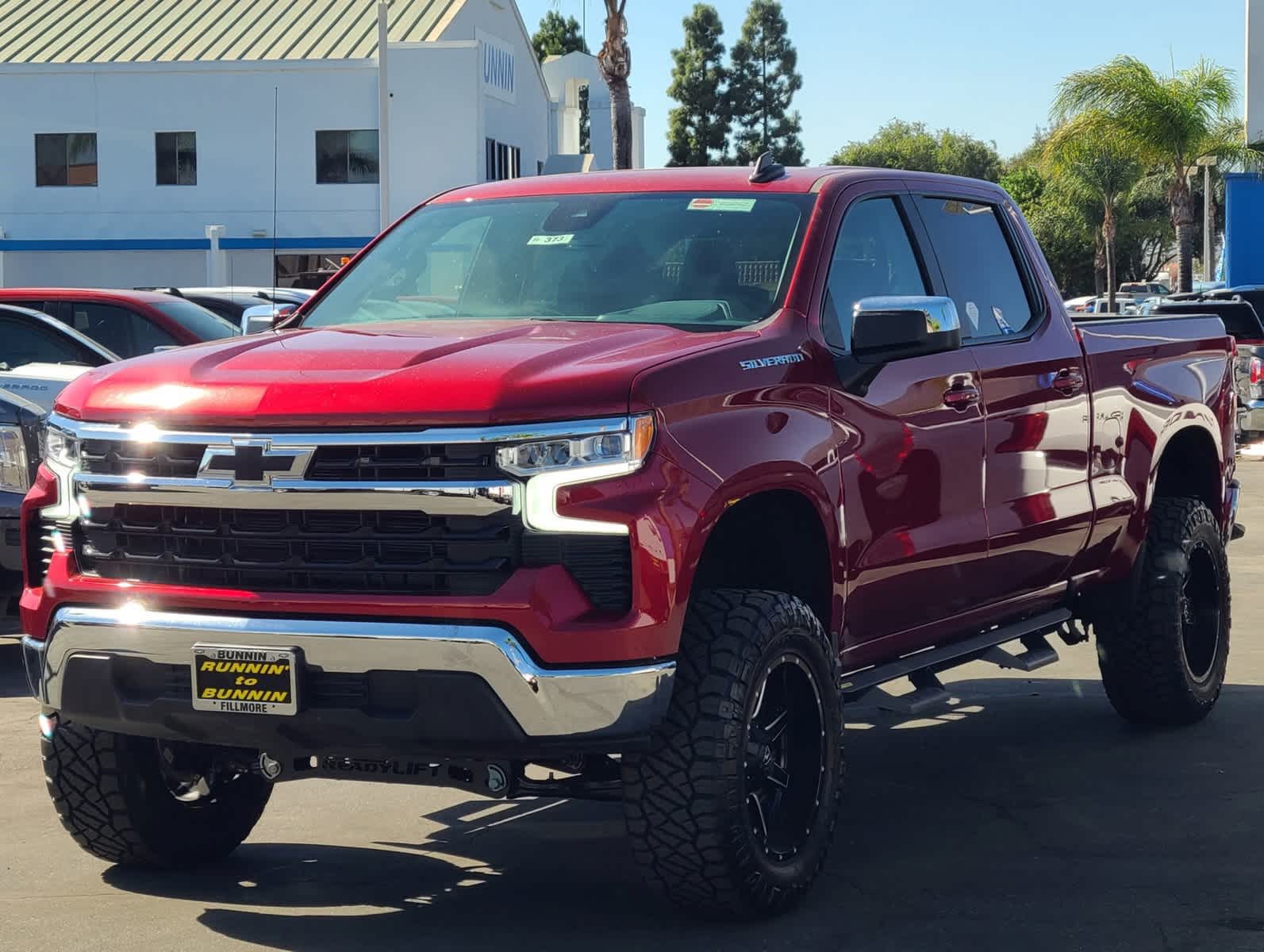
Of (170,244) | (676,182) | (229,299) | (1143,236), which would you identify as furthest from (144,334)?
(1143,236)

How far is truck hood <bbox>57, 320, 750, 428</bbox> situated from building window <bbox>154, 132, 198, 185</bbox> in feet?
150

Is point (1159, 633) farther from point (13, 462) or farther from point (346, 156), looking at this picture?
point (346, 156)

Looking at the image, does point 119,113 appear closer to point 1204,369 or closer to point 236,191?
point 236,191

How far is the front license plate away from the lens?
4.58 m

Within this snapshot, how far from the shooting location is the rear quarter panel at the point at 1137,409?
711cm

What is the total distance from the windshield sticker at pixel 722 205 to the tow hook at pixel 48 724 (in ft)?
7.80

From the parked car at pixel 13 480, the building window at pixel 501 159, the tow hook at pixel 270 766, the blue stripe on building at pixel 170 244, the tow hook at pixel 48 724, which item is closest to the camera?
the tow hook at pixel 270 766

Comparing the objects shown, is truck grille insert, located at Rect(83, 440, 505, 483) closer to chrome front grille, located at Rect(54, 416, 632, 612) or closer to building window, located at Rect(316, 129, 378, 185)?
chrome front grille, located at Rect(54, 416, 632, 612)

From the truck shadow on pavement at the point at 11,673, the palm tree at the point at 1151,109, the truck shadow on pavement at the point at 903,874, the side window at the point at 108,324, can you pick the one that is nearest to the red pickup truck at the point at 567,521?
the truck shadow on pavement at the point at 903,874

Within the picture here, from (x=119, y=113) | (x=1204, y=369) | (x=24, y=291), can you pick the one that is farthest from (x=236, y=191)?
(x=1204, y=369)

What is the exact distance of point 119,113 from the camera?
49.2 metres

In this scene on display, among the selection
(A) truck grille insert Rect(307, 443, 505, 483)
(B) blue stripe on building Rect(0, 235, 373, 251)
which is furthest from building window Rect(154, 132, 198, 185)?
(A) truck grille insert Rect(307, 443, 505, 483)

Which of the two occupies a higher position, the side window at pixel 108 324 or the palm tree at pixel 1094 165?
the palm tree at pixel 1094 165

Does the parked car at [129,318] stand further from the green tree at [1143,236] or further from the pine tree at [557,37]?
the pine tree at [557,37]
